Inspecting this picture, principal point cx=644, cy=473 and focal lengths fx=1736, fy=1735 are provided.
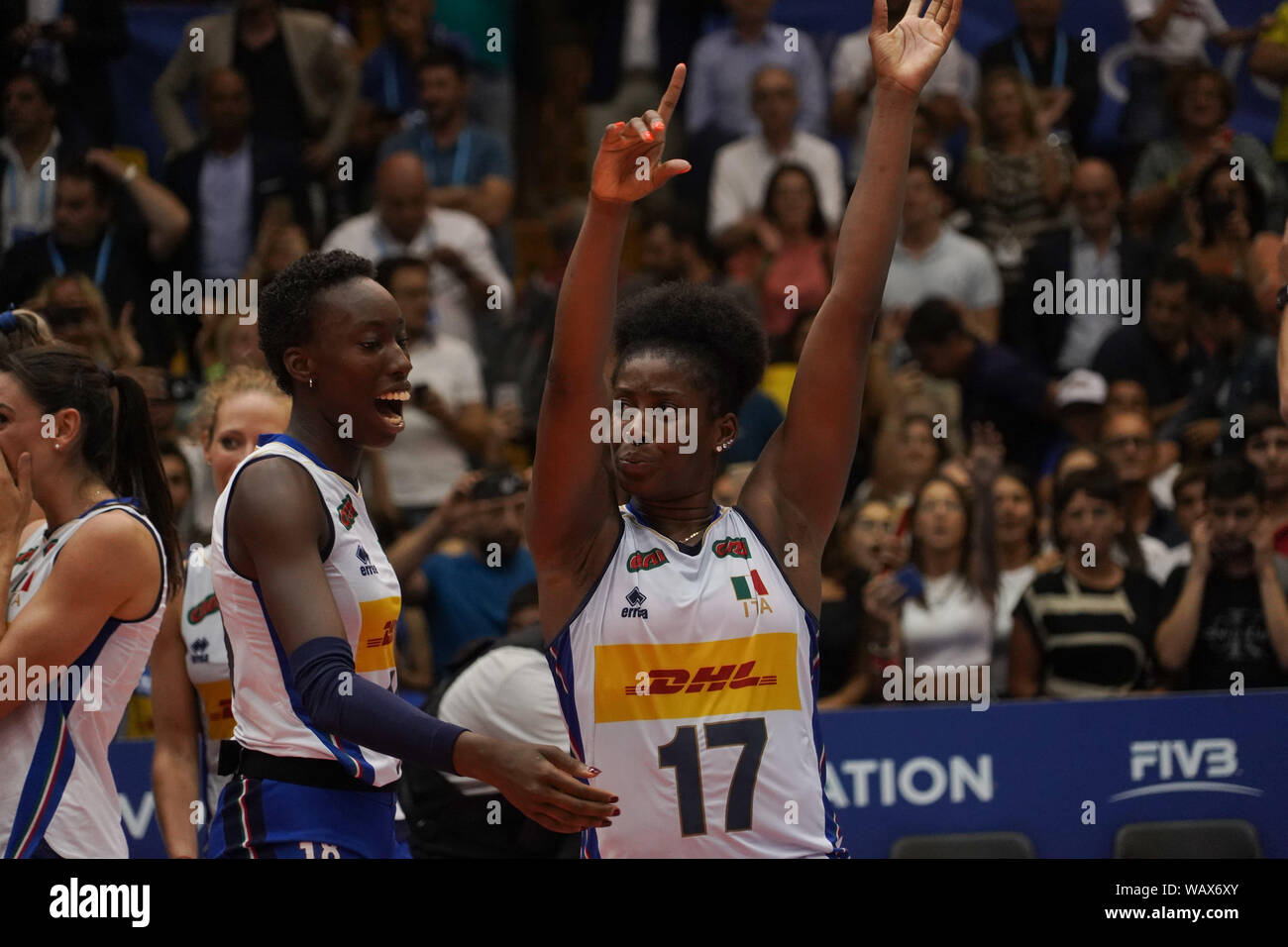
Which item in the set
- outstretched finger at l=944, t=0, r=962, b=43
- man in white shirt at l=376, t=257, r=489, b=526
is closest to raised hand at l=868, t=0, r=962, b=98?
outstretched finger at l=944, t=0, r=962, b=43

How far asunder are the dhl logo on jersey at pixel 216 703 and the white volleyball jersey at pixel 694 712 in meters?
1.65

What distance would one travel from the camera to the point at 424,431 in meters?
8.60

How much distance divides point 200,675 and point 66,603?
1.07m

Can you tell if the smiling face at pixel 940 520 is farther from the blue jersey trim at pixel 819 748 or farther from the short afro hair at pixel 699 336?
the blue jersey trim at pixel 819 748

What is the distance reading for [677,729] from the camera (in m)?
3.71

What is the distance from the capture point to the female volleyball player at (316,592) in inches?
138

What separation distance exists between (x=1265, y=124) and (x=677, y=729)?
8061mm

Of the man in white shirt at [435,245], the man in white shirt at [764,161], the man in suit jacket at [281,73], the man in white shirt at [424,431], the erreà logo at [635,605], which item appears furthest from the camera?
the man in suit jacket at [281,73]

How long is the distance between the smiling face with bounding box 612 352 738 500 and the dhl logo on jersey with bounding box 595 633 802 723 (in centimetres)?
37

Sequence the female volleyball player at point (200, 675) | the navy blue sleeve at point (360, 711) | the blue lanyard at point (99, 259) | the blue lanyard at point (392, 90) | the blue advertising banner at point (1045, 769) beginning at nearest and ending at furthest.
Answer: the navy blue sleeve at point (360, 711), the female volleyball player at point (200, 675), the blue advertising banner at point (1045, 769), the blue lanyard at point (99, 259), the blue lanyard at point (392, 90)

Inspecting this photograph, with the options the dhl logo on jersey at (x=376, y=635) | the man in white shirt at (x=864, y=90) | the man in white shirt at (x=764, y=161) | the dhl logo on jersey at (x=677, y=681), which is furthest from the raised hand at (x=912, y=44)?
the man in white shirt at (x=864, y=90)

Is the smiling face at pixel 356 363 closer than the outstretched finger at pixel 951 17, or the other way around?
the smiling face at pixel 356 363

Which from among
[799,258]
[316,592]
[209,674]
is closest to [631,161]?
[316,592]

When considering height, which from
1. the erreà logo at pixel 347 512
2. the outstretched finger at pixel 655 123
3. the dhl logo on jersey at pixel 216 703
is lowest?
the dhl logo on jersey at pixel 216 703
